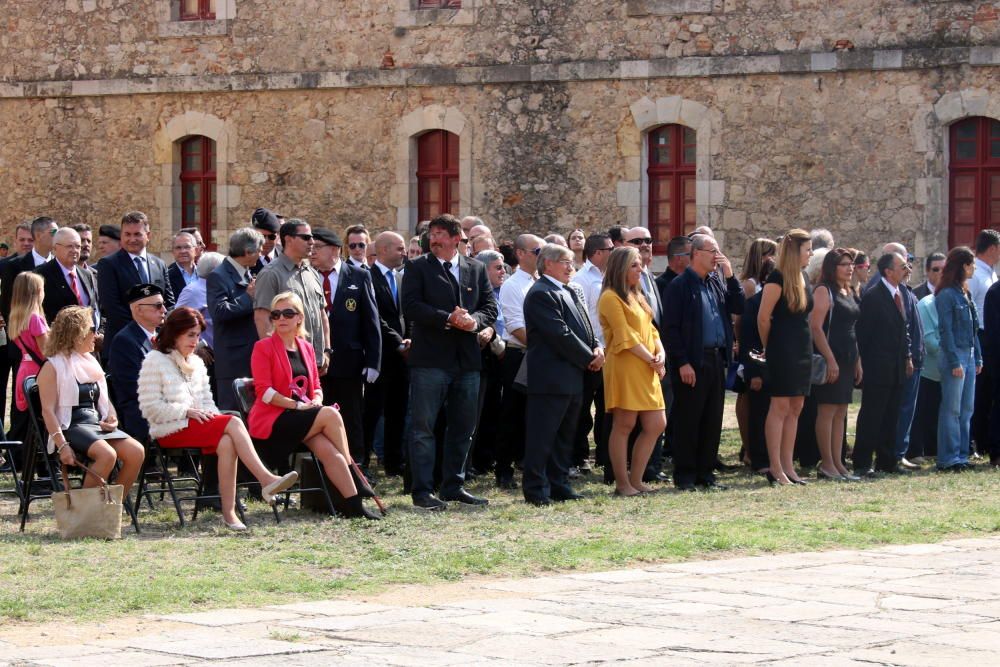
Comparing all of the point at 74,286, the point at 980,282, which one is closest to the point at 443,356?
the point at 74,286

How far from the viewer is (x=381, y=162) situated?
23406 millimetres

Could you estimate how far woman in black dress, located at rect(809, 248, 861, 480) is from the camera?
1285cm

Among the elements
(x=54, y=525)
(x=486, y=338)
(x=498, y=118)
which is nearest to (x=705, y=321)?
(x=486, y=338)

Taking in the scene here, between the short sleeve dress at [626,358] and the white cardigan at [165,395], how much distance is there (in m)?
2.98

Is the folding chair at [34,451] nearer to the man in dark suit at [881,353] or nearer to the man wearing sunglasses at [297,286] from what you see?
the man wearing sunglasses at [297,286]

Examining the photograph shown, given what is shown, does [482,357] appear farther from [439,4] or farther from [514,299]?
[439,4]

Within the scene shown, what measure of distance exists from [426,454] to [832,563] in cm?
335

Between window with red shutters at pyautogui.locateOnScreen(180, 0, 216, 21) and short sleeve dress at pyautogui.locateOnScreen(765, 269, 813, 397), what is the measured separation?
13904 millimetres

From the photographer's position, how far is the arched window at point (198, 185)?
24.7 meters

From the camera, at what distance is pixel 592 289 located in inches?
511

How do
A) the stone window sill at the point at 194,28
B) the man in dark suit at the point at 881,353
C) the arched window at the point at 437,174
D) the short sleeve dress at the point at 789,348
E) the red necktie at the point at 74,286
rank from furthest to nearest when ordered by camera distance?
the stone window sill at the point at 194,28 → the arched window at the point at 437,174 → the man in dark suit at the point at 881,353 → the red necktie at the point at 74,286 → the short sleeve dress at the point at 789,348

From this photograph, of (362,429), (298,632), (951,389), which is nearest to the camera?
(298,632)

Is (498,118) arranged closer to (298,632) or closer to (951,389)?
(951,389)

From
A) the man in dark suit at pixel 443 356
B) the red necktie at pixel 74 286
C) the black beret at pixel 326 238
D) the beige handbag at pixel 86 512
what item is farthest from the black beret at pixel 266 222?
the beige handbag at pixel 86 512
